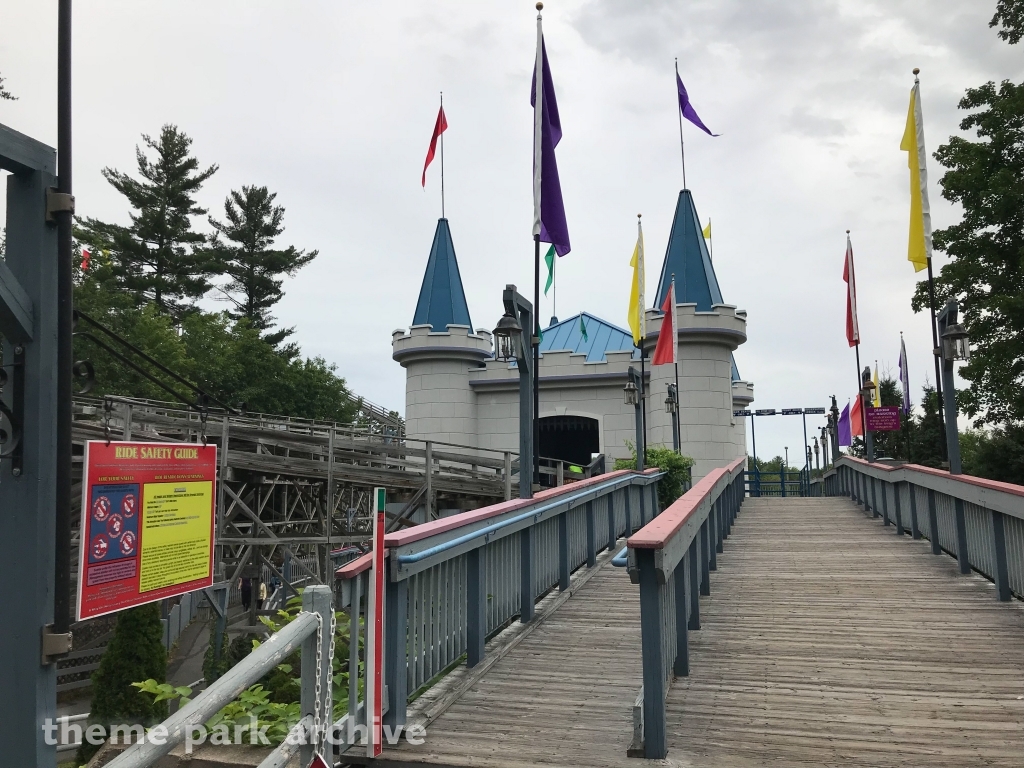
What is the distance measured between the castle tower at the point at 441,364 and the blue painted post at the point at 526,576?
64.2ft

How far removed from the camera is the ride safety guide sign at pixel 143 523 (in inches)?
121

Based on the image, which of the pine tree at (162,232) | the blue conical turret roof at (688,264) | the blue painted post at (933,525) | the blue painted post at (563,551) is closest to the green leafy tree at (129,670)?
the blue painted post at (563,551)

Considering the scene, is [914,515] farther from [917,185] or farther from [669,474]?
[669,474]

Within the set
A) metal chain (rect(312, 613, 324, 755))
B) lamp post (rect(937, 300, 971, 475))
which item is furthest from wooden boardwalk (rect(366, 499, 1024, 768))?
lamp post (rect(937, 300, 971, 475))

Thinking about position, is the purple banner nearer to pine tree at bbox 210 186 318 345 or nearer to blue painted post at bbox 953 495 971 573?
blue painted post at bbox 953 495 971 573

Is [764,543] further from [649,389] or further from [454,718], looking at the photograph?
[649,389]

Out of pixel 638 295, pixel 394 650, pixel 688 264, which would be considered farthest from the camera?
pixel 688 264

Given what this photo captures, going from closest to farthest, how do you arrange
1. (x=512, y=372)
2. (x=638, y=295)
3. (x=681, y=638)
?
(x=681, y=638)
(x=638, y=295)
(x=512, y=372)

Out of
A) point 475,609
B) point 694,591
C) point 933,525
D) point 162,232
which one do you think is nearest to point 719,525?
point 933,525

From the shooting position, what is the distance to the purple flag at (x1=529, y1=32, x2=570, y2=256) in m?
11.3

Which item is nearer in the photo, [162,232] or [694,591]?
[694,591]

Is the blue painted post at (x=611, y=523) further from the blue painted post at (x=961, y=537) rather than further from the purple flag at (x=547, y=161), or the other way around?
the blue painted post at (x=961, y=537)

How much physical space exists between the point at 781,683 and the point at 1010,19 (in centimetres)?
2224

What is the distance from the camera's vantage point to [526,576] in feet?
23.1
